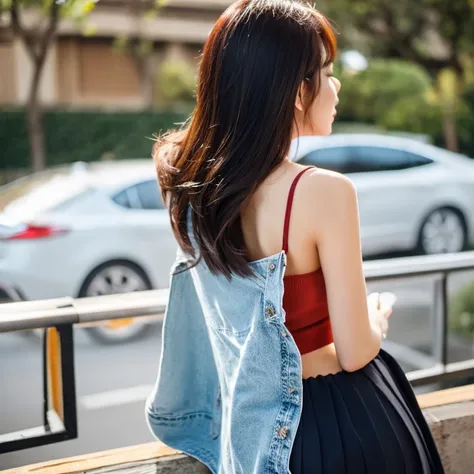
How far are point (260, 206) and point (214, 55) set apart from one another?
0.34 metres

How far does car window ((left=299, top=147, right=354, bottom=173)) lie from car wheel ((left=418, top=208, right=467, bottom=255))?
118 centimetres

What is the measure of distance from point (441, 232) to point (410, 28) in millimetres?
11954

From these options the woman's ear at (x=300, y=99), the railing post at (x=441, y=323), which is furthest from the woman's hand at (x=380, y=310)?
the railing post at (x=441, y=323)

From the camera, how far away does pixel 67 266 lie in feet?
20.2

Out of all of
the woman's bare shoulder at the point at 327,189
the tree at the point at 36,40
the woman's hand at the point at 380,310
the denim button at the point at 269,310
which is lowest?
the woman's hand at the point at 380,310

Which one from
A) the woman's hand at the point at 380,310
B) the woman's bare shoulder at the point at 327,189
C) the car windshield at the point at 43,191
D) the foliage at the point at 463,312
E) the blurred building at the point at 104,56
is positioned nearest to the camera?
the woman's bare shoulder at the point at 327,189

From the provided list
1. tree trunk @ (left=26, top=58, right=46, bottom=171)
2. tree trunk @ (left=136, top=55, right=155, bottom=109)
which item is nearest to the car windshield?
tree trunk @ (left=26, top=58, right=46, bottom=171)

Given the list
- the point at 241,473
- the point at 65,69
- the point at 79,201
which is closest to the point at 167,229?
the point at 79,201

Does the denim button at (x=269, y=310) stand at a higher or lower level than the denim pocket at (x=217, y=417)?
higher

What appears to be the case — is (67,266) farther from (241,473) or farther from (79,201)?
(241,473)

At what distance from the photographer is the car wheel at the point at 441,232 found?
8.68 metres

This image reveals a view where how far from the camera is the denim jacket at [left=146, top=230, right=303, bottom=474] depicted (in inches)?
62.6

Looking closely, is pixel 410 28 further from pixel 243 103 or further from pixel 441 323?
pixel 243 103

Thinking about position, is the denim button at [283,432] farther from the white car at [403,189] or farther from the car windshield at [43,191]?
the white car at [403,189]
